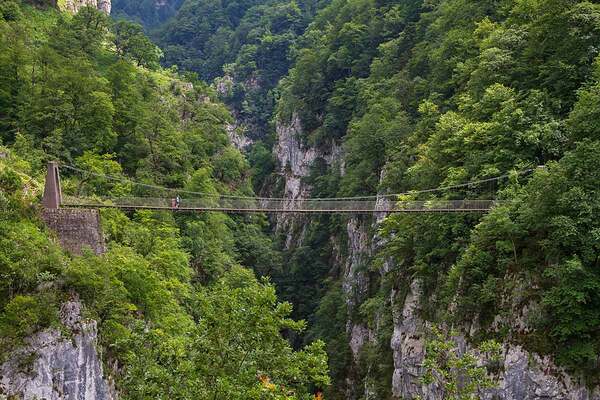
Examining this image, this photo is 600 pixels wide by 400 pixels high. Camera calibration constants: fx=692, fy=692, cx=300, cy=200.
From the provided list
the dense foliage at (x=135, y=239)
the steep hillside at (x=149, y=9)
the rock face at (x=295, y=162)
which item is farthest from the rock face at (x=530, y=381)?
the steep hillside at (x=149, y=9)

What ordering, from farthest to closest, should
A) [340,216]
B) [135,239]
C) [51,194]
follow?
1. [340,216]
2. [135,239]
3. [51,194]

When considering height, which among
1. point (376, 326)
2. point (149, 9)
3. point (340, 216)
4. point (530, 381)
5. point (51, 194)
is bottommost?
point (530, 381)

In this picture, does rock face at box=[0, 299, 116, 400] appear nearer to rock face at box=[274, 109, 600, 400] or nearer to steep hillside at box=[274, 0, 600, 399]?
rock face at box=[274, 109, 600, 400]

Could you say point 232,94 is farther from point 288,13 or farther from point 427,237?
point 427,237

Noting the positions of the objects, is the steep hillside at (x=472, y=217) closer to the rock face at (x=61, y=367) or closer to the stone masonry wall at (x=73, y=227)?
the rock face at (x=61, y=367)

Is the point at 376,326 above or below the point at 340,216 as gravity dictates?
below

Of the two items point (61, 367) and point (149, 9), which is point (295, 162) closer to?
point (61, 367)

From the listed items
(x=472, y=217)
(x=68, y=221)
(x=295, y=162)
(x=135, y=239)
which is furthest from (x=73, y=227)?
(x=295, y=162)

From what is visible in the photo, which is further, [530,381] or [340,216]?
[340,216]
